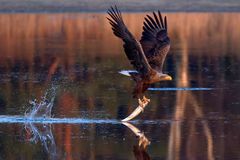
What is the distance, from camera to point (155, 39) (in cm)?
1460

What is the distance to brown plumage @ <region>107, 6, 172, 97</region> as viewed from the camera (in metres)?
13.2

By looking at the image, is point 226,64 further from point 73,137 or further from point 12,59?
point 73,137

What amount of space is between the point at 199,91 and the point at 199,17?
2020cm

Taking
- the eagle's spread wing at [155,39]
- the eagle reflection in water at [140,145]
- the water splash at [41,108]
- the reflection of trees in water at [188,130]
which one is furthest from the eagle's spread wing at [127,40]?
the water splash at [41,108]

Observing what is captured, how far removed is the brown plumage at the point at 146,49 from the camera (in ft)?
43.3

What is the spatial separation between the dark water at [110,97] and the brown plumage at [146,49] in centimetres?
71

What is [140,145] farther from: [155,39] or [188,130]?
[155,39]

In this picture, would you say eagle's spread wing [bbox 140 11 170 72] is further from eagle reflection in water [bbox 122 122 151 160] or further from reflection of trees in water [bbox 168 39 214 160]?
eagle reflection in water [bbox 122 122 151 160]

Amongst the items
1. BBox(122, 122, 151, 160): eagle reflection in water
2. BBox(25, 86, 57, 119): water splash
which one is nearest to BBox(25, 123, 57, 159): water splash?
BBox(25, 86, 57, 119): water splash

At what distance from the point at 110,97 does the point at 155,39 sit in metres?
2.79

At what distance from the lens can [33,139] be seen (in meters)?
12.9

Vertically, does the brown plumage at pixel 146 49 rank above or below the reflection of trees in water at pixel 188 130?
above

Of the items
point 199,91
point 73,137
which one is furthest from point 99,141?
point 199,91

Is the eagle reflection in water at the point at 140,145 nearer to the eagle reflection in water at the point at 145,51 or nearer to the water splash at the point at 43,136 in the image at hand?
the eagle reflection in water at the point at 145,51
